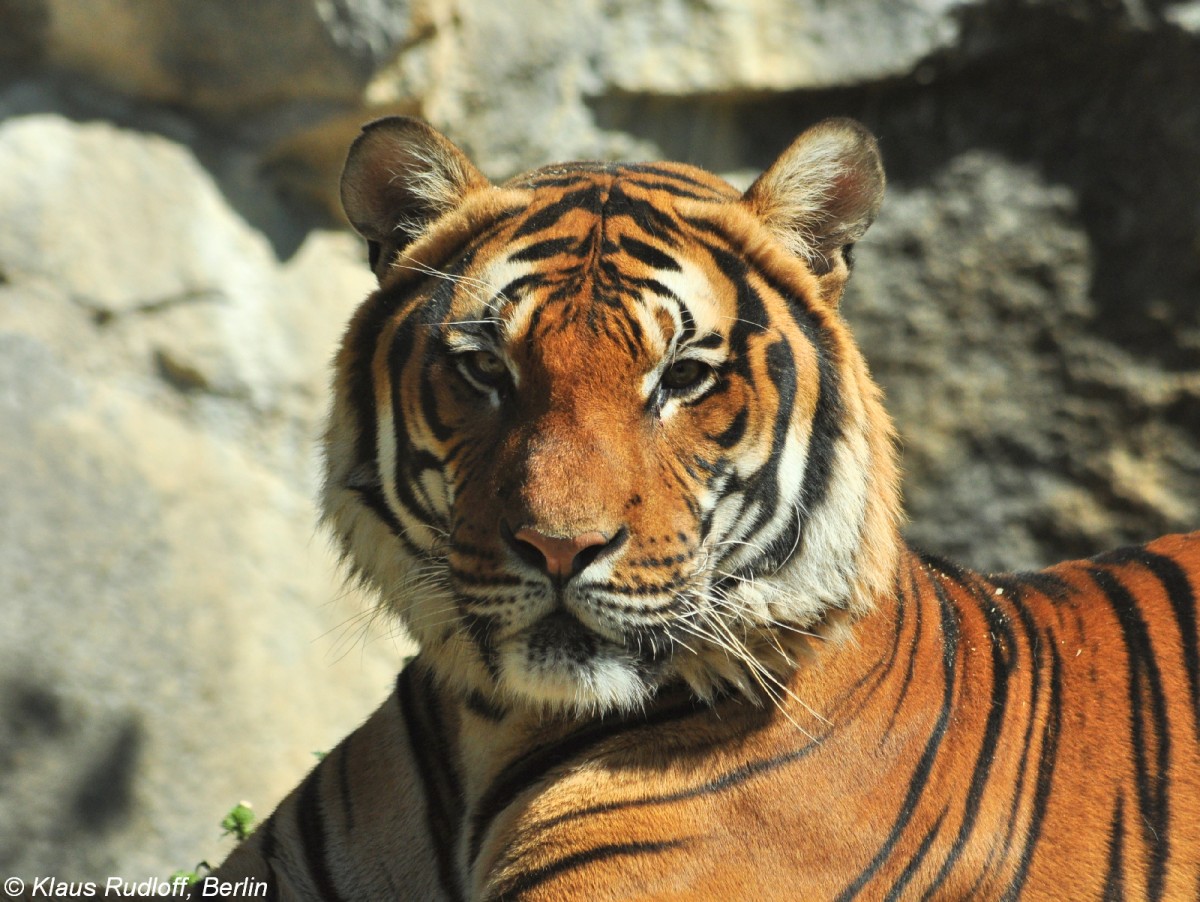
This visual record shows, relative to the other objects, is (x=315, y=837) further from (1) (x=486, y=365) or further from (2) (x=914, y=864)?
(2) (x=914, y=864)

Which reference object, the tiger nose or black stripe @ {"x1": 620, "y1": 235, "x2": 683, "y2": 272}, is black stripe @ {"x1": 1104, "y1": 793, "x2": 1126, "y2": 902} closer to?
the tiger nose

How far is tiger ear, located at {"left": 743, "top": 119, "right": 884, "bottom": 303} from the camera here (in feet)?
6.77

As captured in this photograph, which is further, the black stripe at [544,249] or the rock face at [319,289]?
the rock face at [319,289]

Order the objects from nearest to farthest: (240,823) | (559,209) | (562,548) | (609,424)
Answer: (562,548), (609,424), (559,209), (240,823)

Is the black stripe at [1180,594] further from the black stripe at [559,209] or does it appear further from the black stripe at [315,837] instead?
the black stripe at [315,837]

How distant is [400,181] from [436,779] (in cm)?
102

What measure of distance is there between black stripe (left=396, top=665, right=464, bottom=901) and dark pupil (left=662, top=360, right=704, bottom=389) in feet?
2.37

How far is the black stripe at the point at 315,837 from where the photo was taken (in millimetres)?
2221

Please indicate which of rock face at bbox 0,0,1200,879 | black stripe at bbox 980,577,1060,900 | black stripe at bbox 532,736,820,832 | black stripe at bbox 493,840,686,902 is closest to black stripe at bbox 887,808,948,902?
black stripe at bbox 980,577,1060,900

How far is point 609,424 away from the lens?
1854 mm

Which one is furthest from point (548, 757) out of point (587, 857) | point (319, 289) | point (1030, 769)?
point (319, 289)

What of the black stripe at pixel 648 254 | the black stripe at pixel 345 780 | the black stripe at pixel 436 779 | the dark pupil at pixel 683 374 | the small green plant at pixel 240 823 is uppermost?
the black stripe at pixel 648 254

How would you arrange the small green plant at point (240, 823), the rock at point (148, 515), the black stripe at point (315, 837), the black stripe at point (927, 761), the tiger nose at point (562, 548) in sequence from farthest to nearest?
1. the rock at point (148, 515)
2. the small green plant at point (240, 823)
3. the black stripe at point (315, 837)
4. the black stripe at point (927, 761)
5. the tiger nose at point (562, 548)

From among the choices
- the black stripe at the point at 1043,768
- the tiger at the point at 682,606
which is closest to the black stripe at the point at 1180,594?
the tiger at the point at 682,606
